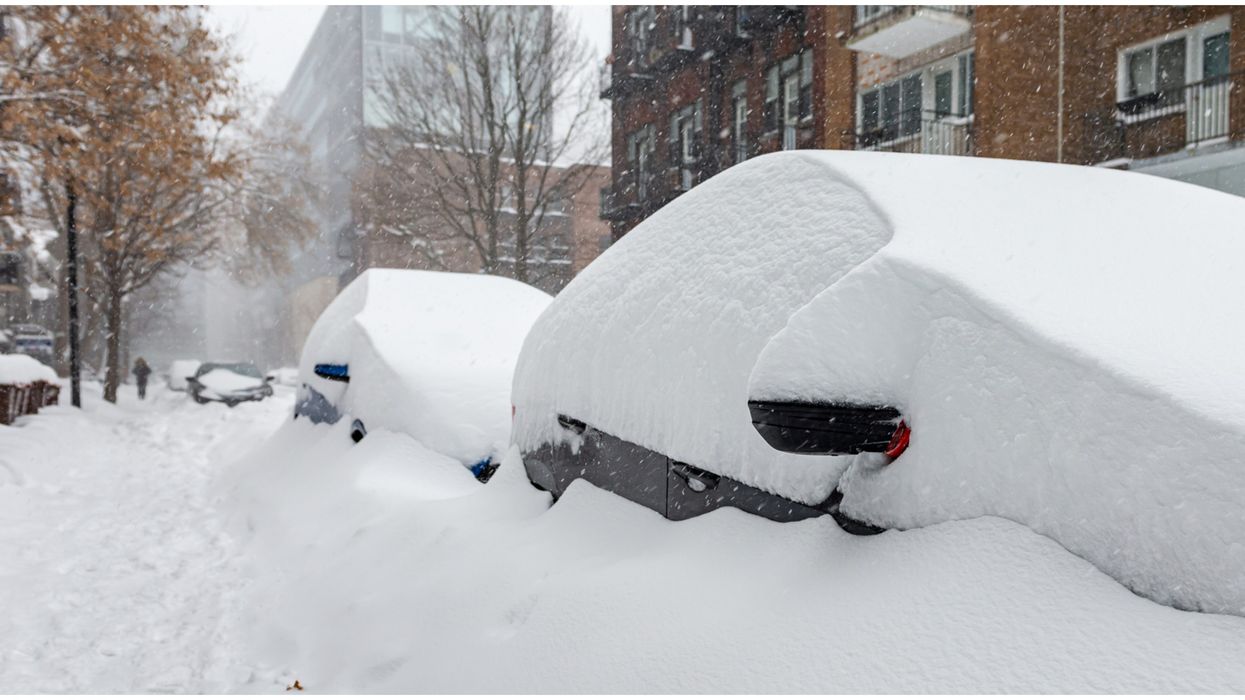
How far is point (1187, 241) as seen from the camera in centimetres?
262

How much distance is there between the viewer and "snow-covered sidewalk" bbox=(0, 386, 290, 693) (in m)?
3.66

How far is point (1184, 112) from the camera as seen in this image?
43.7 ft

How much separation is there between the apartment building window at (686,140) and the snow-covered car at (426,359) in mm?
14330

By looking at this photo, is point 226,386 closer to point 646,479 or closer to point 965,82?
point 965,82

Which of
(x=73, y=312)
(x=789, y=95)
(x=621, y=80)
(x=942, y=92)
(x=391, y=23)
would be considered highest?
(x=391, y=23)

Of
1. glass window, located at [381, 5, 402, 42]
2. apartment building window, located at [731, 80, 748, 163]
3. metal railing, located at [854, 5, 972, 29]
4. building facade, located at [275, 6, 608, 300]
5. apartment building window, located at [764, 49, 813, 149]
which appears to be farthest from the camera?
glass window, located at [381, 5, 402, 42]

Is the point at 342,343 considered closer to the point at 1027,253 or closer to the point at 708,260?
the point at 708,260

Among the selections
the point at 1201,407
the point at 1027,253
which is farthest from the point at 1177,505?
the point at 1027,253

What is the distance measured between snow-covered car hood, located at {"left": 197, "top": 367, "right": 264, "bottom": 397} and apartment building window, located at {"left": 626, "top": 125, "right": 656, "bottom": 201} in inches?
439

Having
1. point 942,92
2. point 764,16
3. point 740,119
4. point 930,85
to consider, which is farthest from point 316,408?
point 740,119

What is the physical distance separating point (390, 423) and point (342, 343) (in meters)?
1.55

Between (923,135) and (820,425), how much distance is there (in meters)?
15.7

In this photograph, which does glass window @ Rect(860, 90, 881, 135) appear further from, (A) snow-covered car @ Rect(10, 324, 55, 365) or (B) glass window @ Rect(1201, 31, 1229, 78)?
(A) snow-covered car @ Rect(10, 324, 55, 365)

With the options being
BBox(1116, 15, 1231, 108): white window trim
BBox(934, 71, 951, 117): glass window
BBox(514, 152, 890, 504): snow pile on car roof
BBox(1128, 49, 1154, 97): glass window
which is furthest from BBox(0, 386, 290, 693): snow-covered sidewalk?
BBox(1128, 49, 1154, 97): glass window
